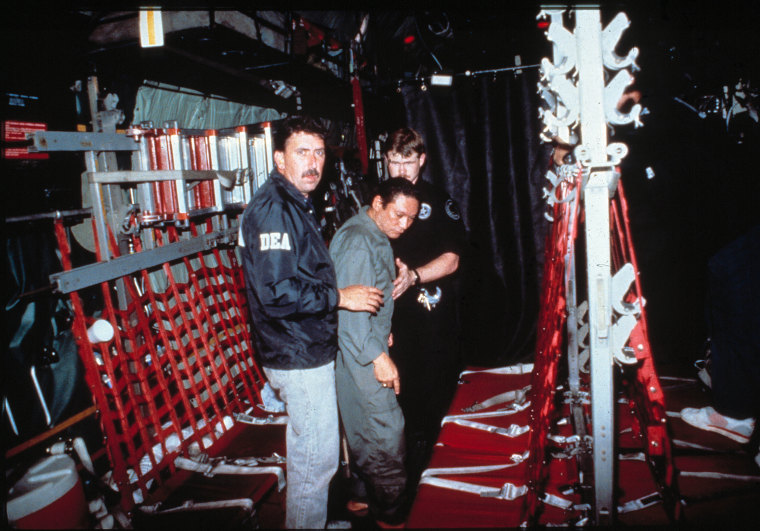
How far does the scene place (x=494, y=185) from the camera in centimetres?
488

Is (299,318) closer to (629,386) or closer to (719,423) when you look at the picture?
(629,386)

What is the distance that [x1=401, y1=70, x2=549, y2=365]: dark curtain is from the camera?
473cm

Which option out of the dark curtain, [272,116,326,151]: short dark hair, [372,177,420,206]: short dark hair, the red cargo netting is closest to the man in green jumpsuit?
[372,177,420,206]: short dark hair

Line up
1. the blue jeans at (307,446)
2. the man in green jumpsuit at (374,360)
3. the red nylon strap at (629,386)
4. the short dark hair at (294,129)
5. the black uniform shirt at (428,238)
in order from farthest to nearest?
the black uniform shirt at (428,238), the short dark hair at (294,129), the man in green jumpsuit at (374,360), the blue jeans at (307,446), the red nylon strap at (629,386)

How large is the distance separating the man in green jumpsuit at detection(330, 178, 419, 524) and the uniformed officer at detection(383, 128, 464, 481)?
90 centimetres

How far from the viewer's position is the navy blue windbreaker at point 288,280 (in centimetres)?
223

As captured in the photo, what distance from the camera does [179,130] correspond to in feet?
10.2

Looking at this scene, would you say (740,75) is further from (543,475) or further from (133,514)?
(133,514)

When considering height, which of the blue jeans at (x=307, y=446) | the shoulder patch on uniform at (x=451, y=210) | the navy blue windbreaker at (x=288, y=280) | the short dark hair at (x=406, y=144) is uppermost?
the short dark hair at (x=406, y=144)

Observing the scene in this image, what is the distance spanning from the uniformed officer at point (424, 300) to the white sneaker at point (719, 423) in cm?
185

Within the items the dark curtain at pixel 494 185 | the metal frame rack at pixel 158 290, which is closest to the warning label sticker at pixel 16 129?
the metal frame rack at pixel 158 290

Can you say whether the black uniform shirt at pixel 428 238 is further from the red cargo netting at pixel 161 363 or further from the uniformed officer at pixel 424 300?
the red cargo netting at pixel 161 363

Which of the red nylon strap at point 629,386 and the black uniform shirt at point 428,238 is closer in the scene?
the red nylon strap at point 629,386

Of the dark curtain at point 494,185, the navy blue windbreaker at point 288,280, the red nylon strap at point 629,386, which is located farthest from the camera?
the dark curtain at point 494,185
